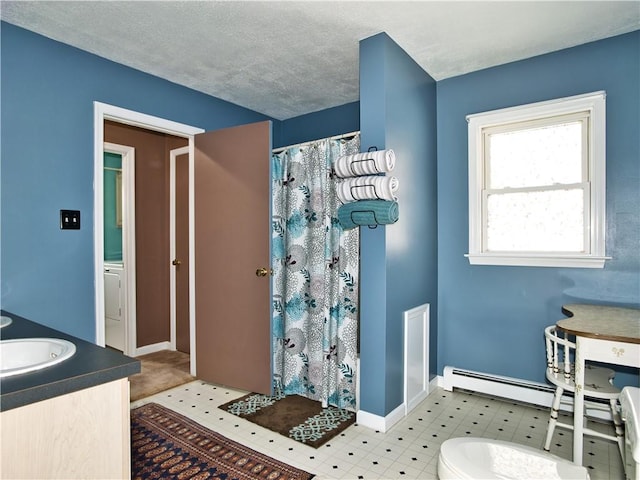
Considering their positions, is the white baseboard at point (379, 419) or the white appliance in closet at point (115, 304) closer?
the white baseboard at point (379, 419)

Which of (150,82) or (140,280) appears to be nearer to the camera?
(150,82)

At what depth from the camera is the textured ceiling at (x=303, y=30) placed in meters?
2.19

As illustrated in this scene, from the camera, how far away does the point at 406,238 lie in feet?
8.93

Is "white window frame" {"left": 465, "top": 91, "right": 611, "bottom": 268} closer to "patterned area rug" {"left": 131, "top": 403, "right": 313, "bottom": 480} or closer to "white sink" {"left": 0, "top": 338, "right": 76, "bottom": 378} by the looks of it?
"patterned area rug" {"left": 131, "top": 403, "right": 313, "bottom": 480}

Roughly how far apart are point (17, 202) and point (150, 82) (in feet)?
4.45

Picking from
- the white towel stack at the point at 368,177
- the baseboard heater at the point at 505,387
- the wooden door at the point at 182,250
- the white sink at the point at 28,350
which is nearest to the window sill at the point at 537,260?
the baseboard heater at the point at 505,387

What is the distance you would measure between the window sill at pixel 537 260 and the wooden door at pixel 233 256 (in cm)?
168

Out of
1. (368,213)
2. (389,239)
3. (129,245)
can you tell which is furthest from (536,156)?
(129,245)

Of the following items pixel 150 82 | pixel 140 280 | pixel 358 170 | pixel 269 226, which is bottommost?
pixel 140 280

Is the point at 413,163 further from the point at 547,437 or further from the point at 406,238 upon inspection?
the point at 547,437

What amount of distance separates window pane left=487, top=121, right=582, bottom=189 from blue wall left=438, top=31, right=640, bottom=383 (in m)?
0.20

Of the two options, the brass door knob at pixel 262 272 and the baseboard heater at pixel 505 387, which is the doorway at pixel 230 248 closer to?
the brass door knob at pixel 262 272

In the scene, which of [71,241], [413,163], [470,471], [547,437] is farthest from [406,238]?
[71,241]

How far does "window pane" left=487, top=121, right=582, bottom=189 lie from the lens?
270 centimetres
